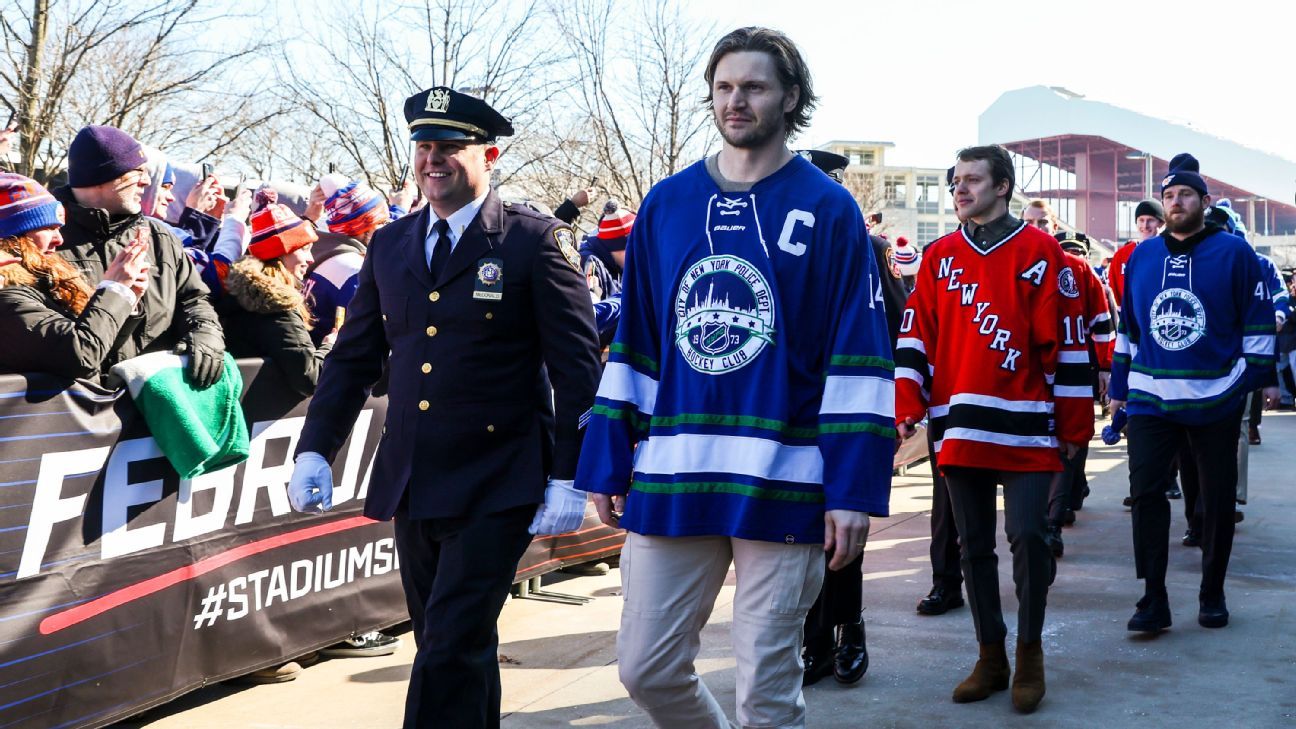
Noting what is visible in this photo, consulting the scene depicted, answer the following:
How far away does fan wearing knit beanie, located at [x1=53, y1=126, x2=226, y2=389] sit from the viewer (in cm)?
475

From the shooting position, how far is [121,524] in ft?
14.7

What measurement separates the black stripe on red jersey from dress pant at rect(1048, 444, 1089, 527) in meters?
2.41

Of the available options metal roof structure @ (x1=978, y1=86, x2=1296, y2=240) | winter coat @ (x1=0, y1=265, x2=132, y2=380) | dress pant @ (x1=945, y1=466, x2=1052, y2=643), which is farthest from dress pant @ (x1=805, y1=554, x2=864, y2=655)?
metal roof structure @ (x1=978, y1=86, x2=1296, y2=240)

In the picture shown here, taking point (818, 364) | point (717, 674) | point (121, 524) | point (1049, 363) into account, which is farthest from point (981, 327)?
point (121, 524)

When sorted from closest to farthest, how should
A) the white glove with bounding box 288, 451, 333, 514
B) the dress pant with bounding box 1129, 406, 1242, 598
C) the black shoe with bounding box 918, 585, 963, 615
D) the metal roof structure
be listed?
the white glove with bounding box 288, 451, 333, 514, the dress pant with bounding box 1129, 406, 1242, 598, the black shoe with bounding box 918, 585, 963, 615, the metal roof structure

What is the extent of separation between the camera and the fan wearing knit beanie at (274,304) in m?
5.35

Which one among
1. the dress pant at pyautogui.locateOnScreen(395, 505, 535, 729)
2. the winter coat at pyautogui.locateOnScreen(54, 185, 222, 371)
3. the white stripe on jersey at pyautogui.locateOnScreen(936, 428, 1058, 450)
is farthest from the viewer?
the white stripe on jersey at pyautogui.locateOnScreen(936, 428, 1058, 450)

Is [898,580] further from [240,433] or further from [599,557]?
[240,433]

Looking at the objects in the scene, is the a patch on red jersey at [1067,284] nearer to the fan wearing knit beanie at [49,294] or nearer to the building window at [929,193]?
the fan wearing knit beanie at [49,294]

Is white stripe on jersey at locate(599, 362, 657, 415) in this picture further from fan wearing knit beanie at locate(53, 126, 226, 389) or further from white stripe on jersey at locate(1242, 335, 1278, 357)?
white stripe on jersey at locate(1242, 335, 1278, 357)

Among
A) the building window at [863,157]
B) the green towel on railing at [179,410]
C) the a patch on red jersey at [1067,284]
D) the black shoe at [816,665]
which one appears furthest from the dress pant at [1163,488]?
the building window at [863,157]

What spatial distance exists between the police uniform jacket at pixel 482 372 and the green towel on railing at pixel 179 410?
3.11 feet

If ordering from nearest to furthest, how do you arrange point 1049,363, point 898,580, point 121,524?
1. point 121,524
2. point 1049,363
3. point 898,580

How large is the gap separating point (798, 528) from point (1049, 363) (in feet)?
8.32
